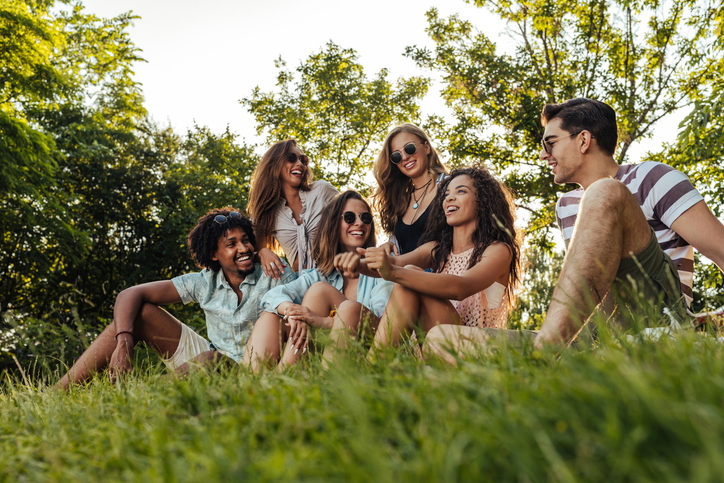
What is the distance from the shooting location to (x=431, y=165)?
469cm

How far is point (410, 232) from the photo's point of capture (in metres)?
4.35

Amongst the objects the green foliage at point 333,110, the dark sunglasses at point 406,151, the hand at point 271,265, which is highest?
the green foliage at point 333,110

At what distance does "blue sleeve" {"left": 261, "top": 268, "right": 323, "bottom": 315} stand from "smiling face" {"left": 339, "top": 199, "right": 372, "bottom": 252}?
348 mm

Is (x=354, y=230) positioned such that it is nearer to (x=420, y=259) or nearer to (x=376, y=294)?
(x=420, y=259)

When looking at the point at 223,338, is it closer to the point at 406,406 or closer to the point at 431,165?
the point at 431,165

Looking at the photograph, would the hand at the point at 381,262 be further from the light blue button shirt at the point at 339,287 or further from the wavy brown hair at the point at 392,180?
the wavy brown hair at the point at 392,180

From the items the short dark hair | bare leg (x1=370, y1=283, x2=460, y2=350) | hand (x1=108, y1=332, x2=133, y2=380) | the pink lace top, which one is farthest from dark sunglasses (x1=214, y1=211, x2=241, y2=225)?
the short dark hair

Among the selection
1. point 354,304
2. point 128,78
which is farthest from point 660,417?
point 128,78

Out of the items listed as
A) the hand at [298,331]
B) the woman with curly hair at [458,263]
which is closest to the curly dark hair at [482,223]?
the woman with curly hair at [458,263]

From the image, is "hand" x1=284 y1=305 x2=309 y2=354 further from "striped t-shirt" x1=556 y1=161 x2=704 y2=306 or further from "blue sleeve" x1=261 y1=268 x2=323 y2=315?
"striped t-shirt" x1=556 y1=161 x2=704 y2=306

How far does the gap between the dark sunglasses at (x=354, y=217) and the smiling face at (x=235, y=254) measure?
35.2 inches

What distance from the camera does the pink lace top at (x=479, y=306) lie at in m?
3.38

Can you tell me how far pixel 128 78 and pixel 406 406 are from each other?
20578mm

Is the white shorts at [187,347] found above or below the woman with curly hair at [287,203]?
below
